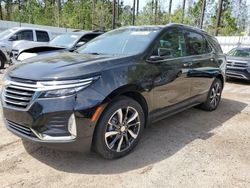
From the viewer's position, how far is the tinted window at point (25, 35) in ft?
35.7

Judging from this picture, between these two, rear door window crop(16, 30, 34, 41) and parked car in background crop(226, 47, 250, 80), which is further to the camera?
rear door window crop(16, 30, 34, 41)

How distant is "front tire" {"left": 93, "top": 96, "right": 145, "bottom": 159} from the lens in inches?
121

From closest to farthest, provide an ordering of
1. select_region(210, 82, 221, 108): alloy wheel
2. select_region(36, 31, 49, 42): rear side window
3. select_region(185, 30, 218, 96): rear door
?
1. select_region(185, 30, 218, 96): rear door
2. select_region(210, 82, 221, 108): alloy wheel
3. select_region(36, 31, 49, 42): rear side window

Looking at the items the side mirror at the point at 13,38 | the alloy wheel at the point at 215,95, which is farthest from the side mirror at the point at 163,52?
the side mirror at the point at 13,38

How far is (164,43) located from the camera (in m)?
4.02

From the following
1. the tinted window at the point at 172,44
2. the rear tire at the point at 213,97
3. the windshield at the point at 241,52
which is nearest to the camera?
the tinted window at the point at 172,44

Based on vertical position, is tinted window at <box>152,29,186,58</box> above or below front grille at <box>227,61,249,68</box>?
above

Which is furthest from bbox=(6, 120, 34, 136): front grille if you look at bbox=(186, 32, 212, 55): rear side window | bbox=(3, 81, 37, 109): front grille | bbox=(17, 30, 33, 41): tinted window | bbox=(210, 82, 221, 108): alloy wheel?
bbox=(17, 30, 33, 41): tinted window

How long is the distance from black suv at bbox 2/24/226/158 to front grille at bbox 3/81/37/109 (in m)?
0.01

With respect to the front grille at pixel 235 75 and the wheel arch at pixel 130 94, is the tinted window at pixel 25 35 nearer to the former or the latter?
the front grille at pixel 235 75

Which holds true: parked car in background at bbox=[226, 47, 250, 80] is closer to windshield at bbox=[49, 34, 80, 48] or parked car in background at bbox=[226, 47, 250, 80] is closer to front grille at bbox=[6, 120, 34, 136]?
windshield at bbox=[49, 34, 80, 48]

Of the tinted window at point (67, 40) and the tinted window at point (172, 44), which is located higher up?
the tinted window at point (172, 44)

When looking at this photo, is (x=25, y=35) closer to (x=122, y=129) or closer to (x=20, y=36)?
(x=20, y=36)

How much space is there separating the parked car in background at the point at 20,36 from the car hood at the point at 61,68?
7.77m
